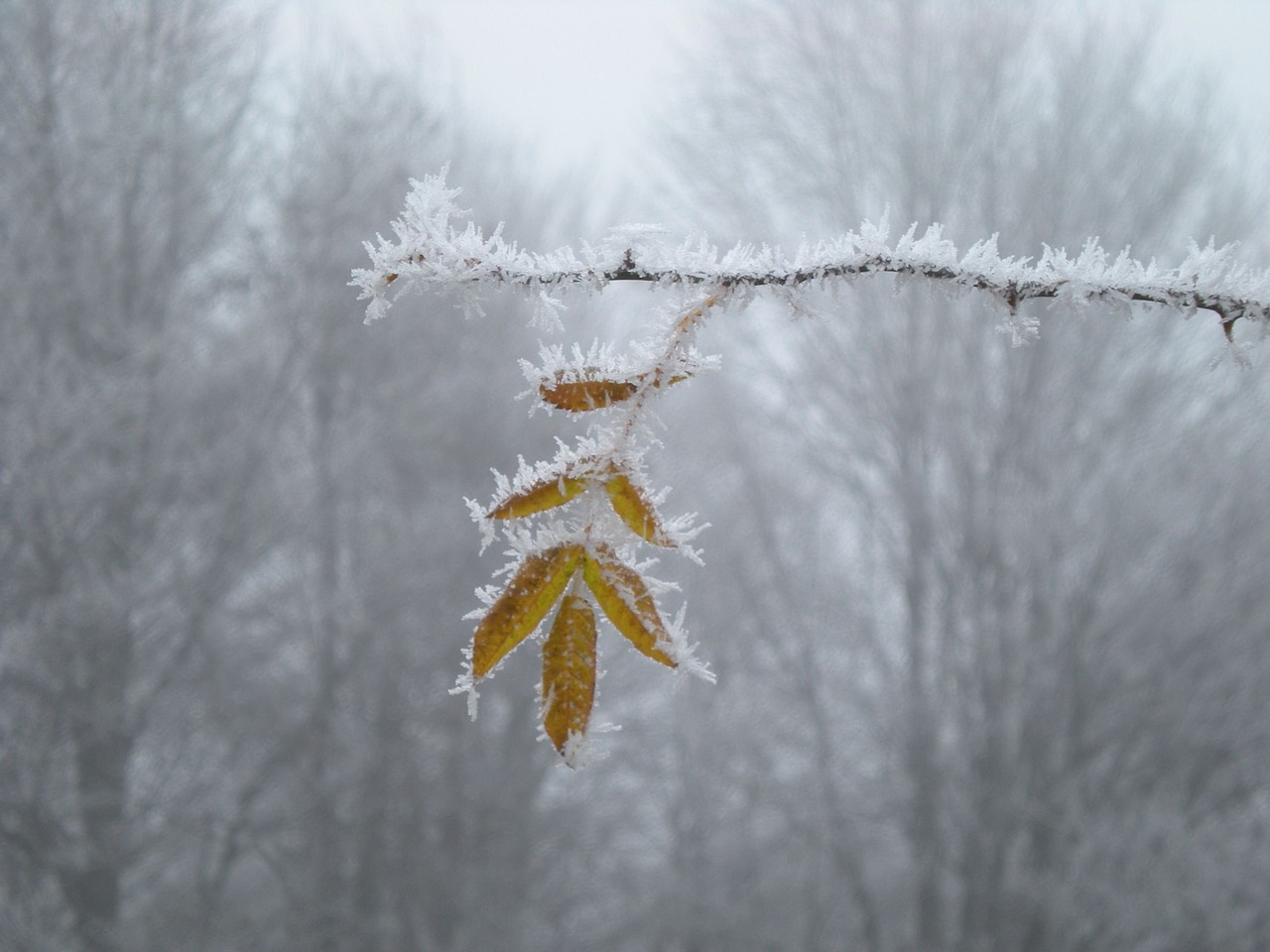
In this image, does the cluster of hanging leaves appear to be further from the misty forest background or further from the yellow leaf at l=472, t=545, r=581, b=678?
the misty forest background

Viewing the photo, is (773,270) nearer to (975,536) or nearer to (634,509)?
(634,509)

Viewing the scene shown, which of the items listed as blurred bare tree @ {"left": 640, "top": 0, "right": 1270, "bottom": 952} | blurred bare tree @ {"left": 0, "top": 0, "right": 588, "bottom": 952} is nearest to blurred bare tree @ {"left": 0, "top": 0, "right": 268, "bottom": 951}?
blurred bare tree @ {"left": 0, "top": 0, "right": 588, "bottom": 952}

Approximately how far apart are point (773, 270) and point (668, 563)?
24.5ft

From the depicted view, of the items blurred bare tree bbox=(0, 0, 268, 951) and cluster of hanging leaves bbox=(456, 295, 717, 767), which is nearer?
cluster of hanging leaves bbox=(456, 295, 717, 767)

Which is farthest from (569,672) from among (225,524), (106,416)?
(225,524)

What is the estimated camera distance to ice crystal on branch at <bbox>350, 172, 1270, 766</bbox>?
0.65 metres

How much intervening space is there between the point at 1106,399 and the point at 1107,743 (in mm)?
2748

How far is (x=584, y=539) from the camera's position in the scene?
27.4 inches

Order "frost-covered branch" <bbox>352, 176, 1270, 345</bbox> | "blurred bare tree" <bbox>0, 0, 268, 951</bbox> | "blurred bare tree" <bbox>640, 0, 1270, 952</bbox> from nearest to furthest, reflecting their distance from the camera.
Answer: "frost-covered branch" <bbox>352, 176, 1270, 345</bbox>, "blurred bare tree" <bbox>0, 0, 268, 951</bbox>, "blurred bare tree" <bbox>640, 0, 1270, 952</bbox>

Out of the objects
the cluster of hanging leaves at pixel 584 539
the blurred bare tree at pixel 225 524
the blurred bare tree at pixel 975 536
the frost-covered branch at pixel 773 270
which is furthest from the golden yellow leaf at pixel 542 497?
the blurred bare tree at pixel 975 536

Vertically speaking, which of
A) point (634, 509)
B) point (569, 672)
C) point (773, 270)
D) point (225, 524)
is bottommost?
point (569, 672)

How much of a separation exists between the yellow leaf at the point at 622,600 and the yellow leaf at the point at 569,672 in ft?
0.06

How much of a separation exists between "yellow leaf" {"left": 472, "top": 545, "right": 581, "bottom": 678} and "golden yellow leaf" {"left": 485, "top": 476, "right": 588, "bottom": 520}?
3 centimetres

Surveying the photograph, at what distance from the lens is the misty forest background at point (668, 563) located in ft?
20.8
